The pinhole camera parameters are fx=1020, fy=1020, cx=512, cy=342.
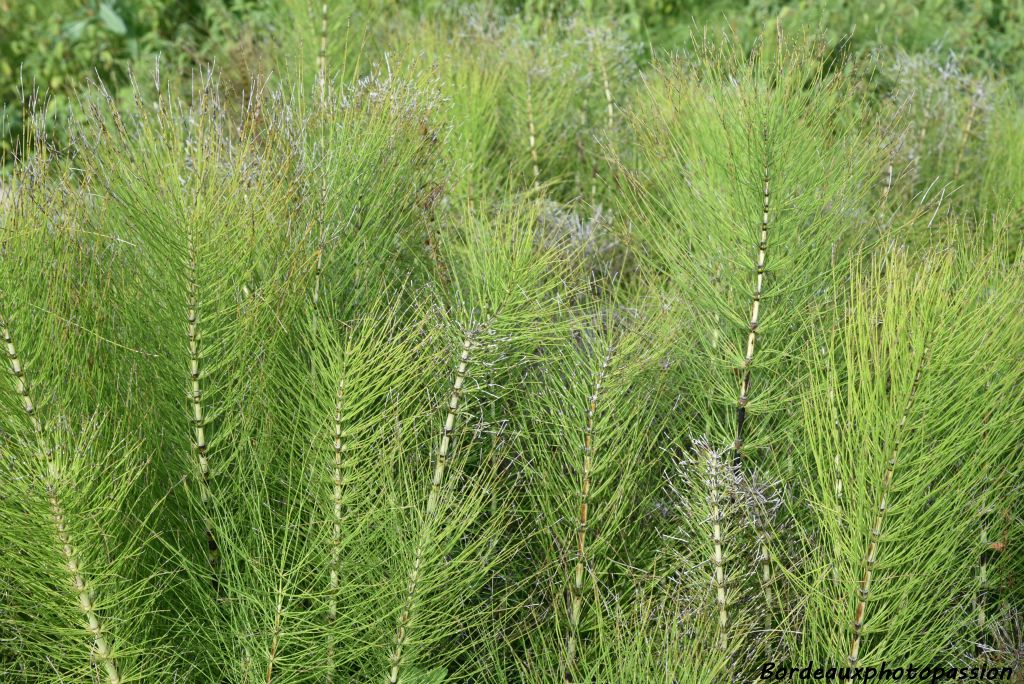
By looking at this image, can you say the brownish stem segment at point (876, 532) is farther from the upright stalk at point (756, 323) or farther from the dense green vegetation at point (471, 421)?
the upright stalk at point (756, 323)

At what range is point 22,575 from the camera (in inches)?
63.1

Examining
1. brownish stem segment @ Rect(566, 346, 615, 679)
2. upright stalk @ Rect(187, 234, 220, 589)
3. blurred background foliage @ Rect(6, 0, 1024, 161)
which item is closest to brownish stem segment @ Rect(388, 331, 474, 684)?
brownish stem segment @ Rect(566, 346, 615, 679)

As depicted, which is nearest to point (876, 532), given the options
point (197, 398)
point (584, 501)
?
point (584, 501)

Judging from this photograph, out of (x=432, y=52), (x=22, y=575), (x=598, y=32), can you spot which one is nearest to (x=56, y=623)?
(x=22, y=575)

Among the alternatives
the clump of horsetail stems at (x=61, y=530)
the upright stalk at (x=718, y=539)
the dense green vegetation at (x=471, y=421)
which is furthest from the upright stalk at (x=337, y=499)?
the upright stalk at (x=718, y=539)

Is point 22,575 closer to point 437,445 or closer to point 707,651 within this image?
point 437,445

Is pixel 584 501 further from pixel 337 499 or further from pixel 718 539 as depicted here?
pixel 337 499

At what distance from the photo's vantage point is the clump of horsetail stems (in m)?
1.52

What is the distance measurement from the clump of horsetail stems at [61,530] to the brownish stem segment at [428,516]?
0.45 meters

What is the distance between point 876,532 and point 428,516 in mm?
728

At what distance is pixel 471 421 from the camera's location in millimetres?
2117

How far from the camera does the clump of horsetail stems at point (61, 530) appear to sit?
1523mm

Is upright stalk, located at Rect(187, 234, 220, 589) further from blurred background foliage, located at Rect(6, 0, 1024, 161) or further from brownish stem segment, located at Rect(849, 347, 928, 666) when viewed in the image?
blurred background foliage, located at Rect(6, 0, 1024, 161)

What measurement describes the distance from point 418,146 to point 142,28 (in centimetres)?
350
